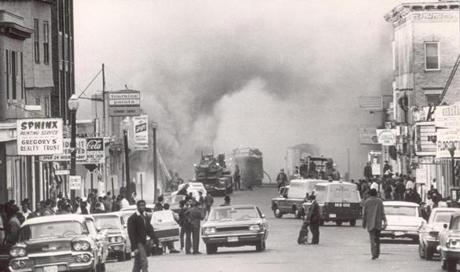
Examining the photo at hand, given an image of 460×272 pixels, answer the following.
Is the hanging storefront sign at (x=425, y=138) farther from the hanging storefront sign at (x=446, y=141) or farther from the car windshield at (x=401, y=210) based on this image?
the car windshield at (x=401, y=210)

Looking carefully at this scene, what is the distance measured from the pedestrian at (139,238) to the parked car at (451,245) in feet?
22.1

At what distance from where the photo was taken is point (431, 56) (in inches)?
3570

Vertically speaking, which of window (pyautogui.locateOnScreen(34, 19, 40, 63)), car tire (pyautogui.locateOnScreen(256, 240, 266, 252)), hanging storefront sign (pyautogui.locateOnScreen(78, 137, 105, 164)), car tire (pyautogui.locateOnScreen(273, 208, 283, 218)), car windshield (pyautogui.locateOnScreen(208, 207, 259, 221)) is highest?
window (pyautogui.locateOnScreen(34, 19, 40, 63))

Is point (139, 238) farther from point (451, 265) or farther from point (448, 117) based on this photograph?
point (448, 117)

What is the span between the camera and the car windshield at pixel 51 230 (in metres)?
28.7

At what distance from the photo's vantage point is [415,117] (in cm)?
7162

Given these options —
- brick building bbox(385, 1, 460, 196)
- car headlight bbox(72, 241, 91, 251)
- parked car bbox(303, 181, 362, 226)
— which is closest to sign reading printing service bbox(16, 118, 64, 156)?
car headlight bbox(72, 241, 91, 251)

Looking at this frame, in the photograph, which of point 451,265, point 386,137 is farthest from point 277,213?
point 451,265

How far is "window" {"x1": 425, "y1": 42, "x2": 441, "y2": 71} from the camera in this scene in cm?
9044

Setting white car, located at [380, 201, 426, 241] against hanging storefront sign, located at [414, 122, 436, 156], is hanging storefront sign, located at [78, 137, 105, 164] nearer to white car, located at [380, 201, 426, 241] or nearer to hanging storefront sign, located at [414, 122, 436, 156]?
white car, located at [380, 201, 426, 241]

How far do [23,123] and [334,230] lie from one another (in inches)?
670

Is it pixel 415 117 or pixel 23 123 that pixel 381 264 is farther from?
pixel 415 117

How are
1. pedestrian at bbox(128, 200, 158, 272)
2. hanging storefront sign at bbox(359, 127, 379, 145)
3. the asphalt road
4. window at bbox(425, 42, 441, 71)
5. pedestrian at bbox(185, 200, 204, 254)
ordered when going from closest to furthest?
pedestrian at bbox(128, 200, 158, 272)
the asphalt road
pedestrian at bbox(185, 200, 204, 254)
window at bbox(425, 42, 441, 71)
hanging storefront sign at bbox(359, 127, 379, 145)

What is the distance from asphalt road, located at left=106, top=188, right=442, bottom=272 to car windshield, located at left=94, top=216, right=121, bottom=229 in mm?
1250
